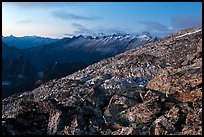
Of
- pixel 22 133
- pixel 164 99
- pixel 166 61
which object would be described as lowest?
pixel 22 133

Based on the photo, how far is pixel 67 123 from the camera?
3033cm

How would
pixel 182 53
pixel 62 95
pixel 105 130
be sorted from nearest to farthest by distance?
pixel 105 130 → pixel 62 95 → pixel 182 53

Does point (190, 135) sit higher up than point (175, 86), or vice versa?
point (175, 86)

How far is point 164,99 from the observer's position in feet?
101

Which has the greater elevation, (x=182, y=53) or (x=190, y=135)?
(x=182, y=53)

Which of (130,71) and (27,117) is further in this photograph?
(130,71)

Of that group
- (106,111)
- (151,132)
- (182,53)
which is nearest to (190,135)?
(151,132)

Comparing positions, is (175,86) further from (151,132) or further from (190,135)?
(190,135)

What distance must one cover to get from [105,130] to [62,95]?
50.9 feet

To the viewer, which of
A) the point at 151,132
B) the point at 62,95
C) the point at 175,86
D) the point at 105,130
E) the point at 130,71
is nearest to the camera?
the point at 151,132

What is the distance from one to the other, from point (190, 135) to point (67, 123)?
36.3 ft

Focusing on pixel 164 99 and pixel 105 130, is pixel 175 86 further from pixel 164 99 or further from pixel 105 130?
pixel 105 130

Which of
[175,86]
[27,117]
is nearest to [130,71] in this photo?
[175,86]

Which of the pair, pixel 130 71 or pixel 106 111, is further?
pixel 130 71
